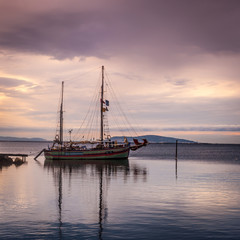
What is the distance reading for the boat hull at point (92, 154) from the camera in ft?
276

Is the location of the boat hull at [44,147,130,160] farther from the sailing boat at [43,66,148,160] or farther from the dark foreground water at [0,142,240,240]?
the dark foreground water at [0,142,240,240]

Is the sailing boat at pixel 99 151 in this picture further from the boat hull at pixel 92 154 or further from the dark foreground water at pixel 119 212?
the dark foreground water at pixel 119 212

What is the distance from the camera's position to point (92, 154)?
8456 cm

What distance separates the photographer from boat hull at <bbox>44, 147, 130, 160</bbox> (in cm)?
8400

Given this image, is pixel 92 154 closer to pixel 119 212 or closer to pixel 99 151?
pixel 99 151

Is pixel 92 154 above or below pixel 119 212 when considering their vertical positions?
above

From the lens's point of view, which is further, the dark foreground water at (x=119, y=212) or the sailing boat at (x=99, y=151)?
the sailing boat at (x=99, y=151)

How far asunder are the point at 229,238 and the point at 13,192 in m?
21.2

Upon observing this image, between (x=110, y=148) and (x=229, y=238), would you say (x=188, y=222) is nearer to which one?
(x=229, y=238)

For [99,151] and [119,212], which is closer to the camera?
[119,212]

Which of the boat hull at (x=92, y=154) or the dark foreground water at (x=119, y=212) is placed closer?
the dark foreground water at (x=119, y=212)

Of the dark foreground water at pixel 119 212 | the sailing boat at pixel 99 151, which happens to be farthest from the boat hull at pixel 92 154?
the dark foreground water at pixel 119 212

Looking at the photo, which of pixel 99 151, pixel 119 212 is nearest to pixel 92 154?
pixel 99 151

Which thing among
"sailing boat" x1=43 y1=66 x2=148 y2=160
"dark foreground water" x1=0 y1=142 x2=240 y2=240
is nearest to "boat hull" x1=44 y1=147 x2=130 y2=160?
"sailing boat" x1=43 y1=66 x2=148 y2=160
